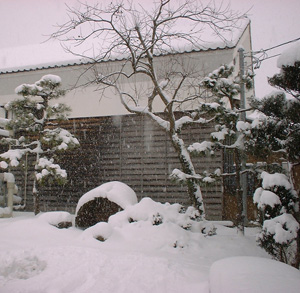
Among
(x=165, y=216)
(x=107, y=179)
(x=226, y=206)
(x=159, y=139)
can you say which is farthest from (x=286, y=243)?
(x=107, y=179)

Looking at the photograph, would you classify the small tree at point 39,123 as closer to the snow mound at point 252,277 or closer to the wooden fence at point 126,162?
the wooden fence at point 126,162

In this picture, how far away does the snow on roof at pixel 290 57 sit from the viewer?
4027mm

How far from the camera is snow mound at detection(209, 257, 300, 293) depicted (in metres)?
2.24

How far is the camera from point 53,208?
10344mm

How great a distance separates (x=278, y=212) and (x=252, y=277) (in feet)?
7.53

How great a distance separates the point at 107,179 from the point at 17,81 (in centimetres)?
558

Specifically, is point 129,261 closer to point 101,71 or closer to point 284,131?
point 284,131

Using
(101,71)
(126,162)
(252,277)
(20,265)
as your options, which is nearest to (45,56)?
(101,71)

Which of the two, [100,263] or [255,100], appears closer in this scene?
[100,263]

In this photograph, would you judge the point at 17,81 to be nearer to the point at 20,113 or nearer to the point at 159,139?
the point at 20,113

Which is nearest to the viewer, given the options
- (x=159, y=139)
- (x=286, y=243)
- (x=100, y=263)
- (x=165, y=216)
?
(x=286, y=243)

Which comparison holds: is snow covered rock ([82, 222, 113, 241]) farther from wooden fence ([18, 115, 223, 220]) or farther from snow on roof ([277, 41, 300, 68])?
snow on roof ([277, 41, 300, 68])

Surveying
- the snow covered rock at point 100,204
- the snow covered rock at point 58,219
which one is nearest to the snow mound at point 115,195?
the snow covered rock at point 100,204

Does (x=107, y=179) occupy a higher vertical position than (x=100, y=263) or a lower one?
higher
